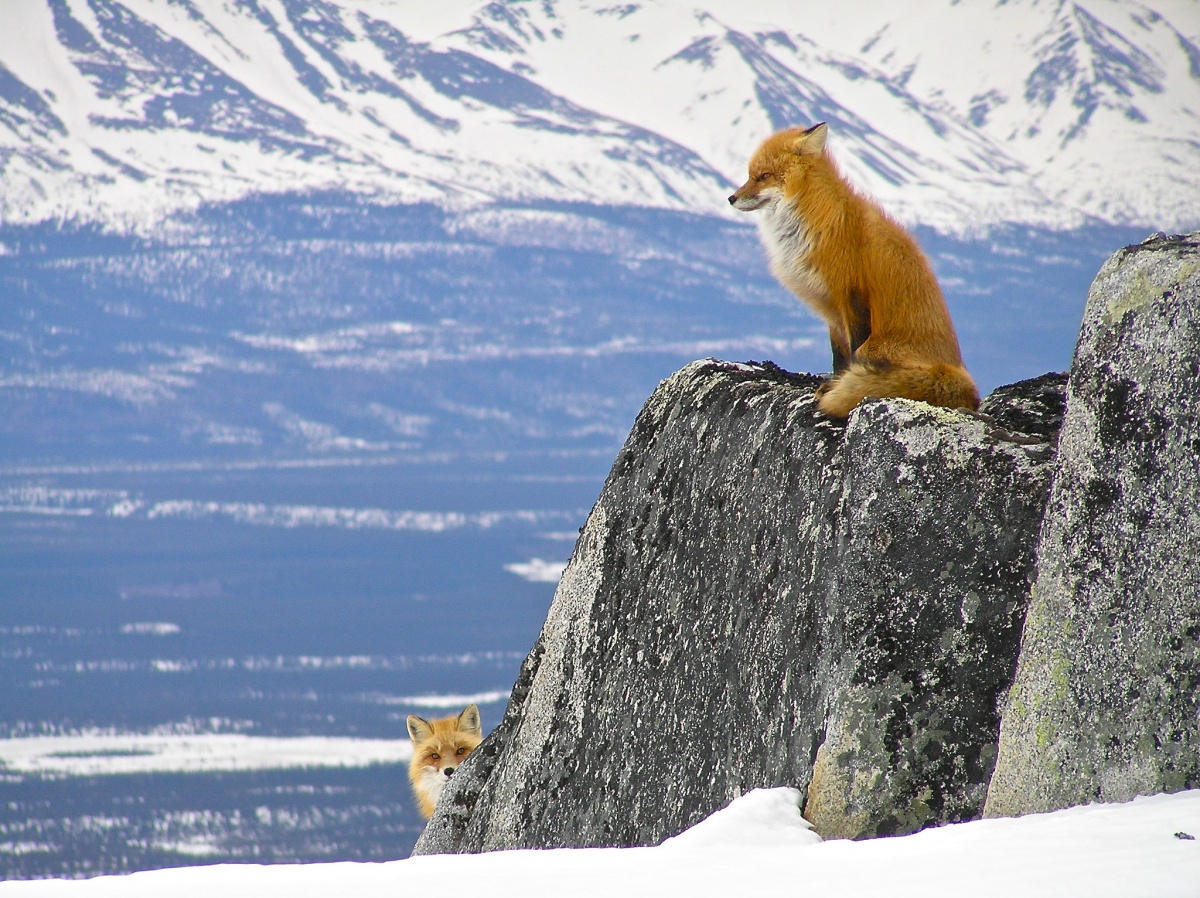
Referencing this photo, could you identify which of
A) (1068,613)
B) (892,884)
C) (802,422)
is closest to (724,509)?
(802,422)

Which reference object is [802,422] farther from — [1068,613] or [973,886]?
[973,886]

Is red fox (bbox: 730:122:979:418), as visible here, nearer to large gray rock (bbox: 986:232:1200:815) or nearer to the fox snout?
the fox snout

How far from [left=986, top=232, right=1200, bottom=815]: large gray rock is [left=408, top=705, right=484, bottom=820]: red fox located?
11528mm

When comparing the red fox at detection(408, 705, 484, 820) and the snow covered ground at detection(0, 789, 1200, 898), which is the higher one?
the red fox at detection(408, 705, 484, 820)

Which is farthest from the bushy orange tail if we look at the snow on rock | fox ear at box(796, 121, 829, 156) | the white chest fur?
fox ear at box(796, 121, 829, 156)

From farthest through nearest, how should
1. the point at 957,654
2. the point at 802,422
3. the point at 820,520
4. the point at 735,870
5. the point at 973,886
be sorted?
1. the point at 802,422
2. the point at 820,520
3. the point at 957,654
4. the point at 735,870
5. the point at 973,886

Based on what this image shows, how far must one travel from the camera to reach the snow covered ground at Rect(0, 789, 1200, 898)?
4750mm

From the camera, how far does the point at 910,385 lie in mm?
7332

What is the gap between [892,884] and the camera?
4.98m

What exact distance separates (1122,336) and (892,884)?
8.19 ft

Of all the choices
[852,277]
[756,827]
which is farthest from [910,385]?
[756,827]

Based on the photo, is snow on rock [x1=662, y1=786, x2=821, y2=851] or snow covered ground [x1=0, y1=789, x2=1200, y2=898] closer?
snow covered ground [x1=0, y1=789, x2=1200, y2=898]

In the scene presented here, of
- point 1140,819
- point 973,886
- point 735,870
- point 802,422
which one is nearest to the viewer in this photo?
point 973,886

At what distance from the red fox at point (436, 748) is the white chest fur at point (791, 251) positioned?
9.19m
